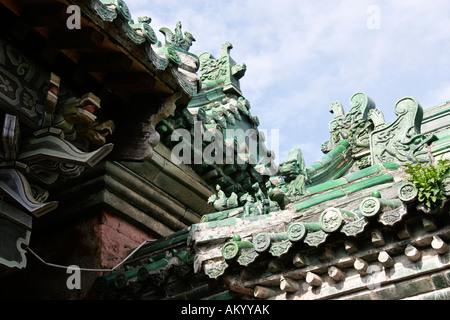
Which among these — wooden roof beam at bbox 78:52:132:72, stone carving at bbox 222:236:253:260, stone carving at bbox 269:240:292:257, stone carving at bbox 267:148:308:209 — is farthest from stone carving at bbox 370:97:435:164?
wooden roof beam at bbox 78:52:132:72

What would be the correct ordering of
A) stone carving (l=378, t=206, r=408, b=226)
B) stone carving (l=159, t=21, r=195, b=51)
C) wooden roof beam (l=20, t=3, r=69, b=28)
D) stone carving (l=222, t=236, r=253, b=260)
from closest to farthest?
stone carving (l=378, t=206, r=408, b=226)
stone carving (l=222, t=236, r=253, b=260)
wooden roof beam (l=20, t=3, r=69, b=28)
stone carving (l=159, t=21, r=195, b=51)

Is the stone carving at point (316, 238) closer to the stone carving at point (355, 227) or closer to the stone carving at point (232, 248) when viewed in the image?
the stone carving at point (355, 227)

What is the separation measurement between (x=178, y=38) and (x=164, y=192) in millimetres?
3054

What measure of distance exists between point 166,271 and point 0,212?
6.46 feet

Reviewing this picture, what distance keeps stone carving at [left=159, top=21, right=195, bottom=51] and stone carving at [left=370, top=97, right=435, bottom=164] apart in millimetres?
4653

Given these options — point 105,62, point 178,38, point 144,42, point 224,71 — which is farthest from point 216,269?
point 224,71

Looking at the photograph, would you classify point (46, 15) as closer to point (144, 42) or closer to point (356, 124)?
point (144, 42)

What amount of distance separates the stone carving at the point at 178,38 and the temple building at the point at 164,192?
887 mm

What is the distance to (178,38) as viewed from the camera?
11.6 metres

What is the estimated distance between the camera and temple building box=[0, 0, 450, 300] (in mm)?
5883

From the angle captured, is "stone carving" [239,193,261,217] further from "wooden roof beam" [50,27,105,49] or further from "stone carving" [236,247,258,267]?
"wooden roof beam" [50,27,105,49]
